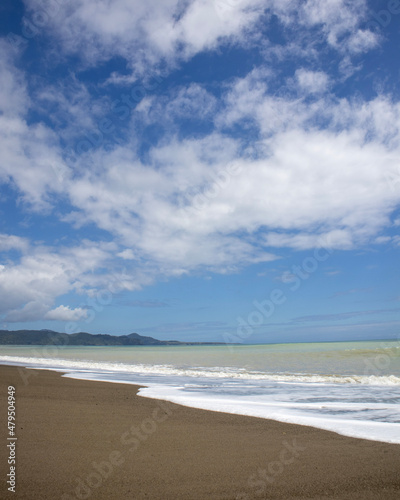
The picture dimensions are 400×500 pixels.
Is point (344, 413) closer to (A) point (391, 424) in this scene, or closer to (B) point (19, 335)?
(A) point (391, 424)

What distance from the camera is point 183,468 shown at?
4852 mm

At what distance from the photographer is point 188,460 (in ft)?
17.0

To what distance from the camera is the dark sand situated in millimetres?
4160

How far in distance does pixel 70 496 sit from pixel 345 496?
3143 mm

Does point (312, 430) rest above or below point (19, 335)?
above

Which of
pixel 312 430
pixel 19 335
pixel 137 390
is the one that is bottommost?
pixel 19 335

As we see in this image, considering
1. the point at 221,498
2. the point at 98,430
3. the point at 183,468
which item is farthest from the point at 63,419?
the point at 221,498

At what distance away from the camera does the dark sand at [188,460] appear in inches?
164

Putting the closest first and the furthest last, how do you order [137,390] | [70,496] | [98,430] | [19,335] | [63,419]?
[70,496] → [98,430] → [63,419] → [137,390] → [19,335]

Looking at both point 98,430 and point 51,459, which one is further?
point 98,430

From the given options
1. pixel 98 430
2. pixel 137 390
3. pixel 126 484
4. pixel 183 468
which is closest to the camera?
pixel 126 484

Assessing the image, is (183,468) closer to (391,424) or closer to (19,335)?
(391,424)

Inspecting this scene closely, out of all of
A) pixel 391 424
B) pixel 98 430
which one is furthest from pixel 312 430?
pixel 98 430

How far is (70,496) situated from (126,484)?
66cm
